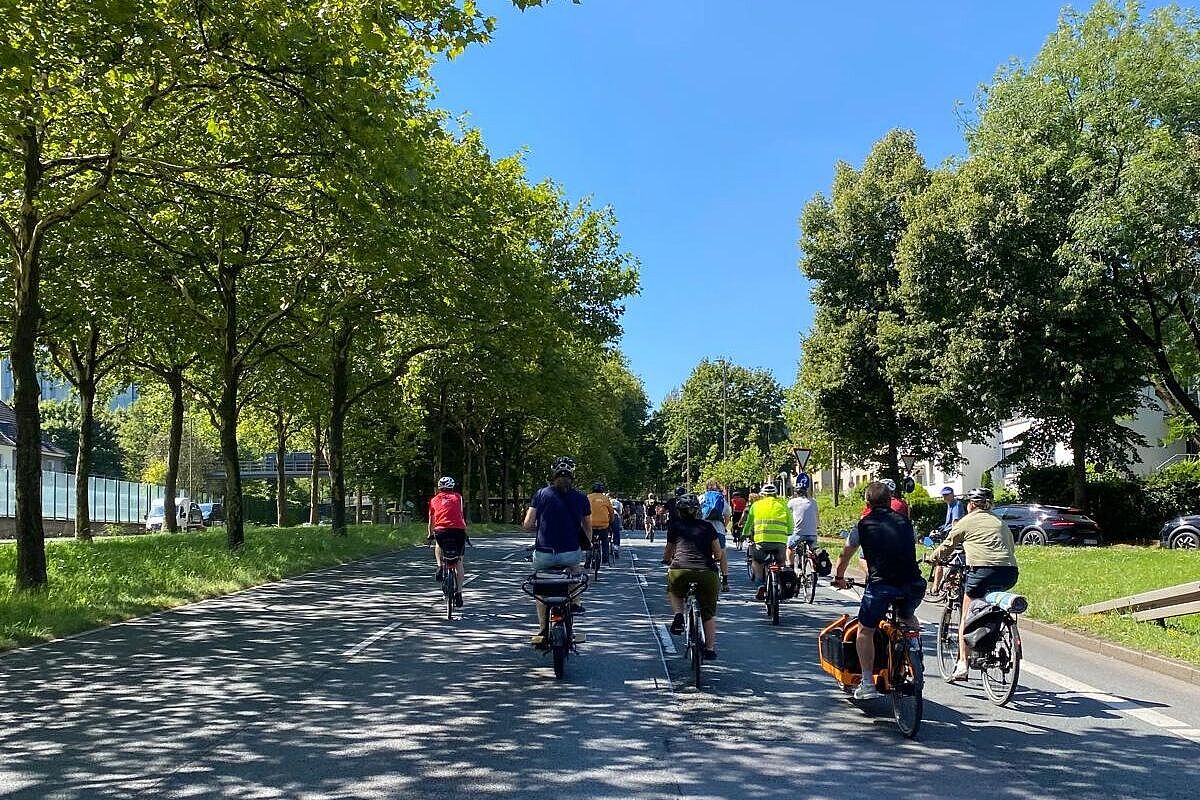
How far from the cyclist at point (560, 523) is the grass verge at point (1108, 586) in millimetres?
6083

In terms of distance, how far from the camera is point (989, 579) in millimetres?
8289

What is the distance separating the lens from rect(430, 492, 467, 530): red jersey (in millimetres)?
12844

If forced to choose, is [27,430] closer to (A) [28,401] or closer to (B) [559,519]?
(A) [28,401]

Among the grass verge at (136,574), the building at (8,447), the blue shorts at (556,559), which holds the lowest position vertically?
the grass verge at (136,574)

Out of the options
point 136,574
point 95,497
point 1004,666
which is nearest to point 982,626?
point 1004,666

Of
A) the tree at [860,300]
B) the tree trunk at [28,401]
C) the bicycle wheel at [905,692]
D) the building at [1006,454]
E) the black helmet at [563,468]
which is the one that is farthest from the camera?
the building at [1006,454]

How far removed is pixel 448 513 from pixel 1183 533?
934 inches

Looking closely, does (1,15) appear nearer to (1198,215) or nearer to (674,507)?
(674,507)

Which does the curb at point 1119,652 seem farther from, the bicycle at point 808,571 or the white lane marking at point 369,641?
the white lane marking at point 369,641

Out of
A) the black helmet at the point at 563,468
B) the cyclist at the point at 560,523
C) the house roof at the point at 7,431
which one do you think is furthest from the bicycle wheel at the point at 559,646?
the house roof at the point at 7,431

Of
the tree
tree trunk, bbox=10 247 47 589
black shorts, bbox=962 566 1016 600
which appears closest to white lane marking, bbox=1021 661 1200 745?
black shorts, bbox=962 566 1016 600

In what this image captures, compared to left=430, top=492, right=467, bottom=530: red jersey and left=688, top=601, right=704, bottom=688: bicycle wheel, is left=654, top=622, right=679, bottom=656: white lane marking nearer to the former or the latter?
left=688, top=601, right=704, bottom=688: bicycle wheel

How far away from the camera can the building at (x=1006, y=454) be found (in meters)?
44.2

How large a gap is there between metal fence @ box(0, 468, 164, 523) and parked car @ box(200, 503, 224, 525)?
4140 mm
